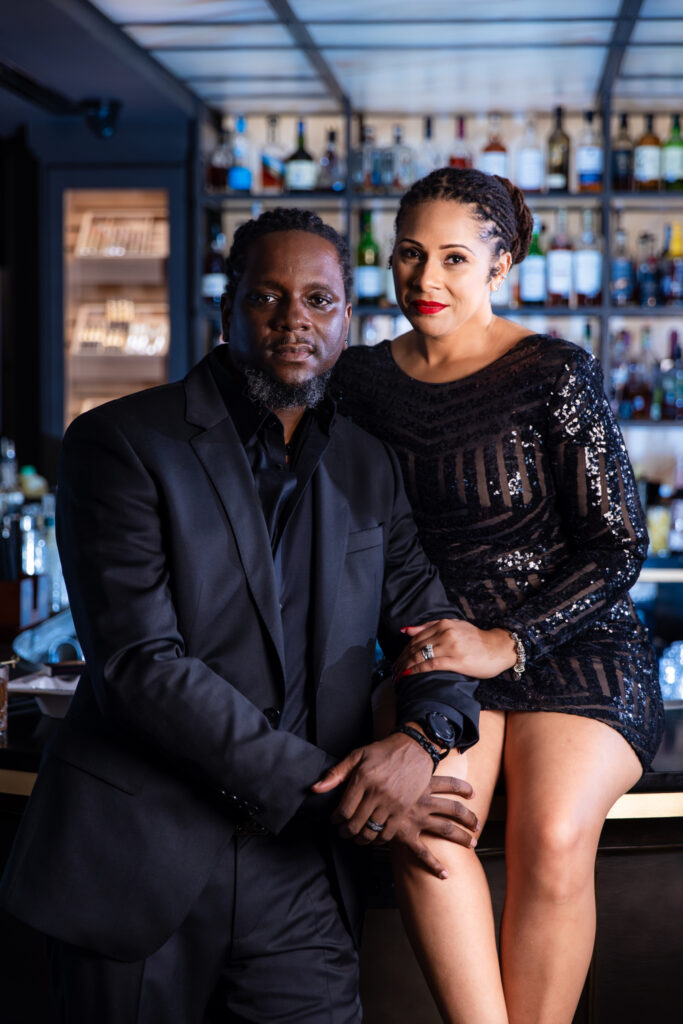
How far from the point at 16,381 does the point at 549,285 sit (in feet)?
7.73

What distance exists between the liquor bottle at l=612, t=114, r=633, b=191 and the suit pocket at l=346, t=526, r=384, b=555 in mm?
3213

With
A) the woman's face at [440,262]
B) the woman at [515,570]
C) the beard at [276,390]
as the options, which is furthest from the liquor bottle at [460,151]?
the beard at [276,390]

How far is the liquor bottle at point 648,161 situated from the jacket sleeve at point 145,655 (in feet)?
11.2

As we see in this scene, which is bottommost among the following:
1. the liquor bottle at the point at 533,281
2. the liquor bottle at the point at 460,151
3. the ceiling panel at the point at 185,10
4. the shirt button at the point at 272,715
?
the shirt button at the point at 272,715

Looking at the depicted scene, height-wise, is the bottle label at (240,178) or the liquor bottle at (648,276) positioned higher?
the bottle label at (240,178)

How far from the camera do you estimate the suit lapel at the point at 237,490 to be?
51.1 inches

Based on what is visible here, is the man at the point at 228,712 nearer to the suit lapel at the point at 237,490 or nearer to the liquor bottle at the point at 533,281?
the suit lapel at the point at 237,490

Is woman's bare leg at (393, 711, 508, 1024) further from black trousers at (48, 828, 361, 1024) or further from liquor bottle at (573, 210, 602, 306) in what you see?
liquor bottle at (573, 210, 602, 306)

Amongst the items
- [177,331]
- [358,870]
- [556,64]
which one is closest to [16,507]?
[177,331]

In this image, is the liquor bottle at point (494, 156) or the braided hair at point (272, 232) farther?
the liquor bottle at point (494, 156)

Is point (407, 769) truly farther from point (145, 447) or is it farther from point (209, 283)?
point (209, 283)

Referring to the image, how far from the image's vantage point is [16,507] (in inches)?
117

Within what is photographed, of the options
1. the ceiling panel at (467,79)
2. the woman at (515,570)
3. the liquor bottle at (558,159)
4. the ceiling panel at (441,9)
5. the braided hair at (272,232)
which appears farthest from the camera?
the liquor bottle at (558,159)

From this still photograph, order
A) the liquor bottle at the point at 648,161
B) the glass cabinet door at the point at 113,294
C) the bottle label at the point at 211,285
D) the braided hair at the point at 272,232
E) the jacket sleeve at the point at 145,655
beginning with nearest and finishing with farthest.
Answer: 1. the jacket sleeve at the point at 145,655
2. the braided hair at the point at 272,232
3. the liquor bottle at the point at 648,161
4. the bottle label at the point at 211,285
5. the glass cabinet door at the point at 113,294
